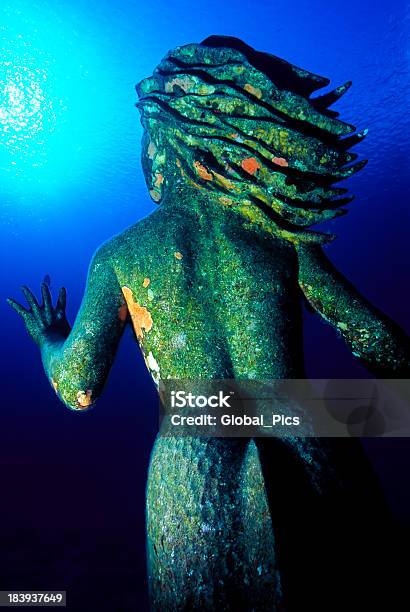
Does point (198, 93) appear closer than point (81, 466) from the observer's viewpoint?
Yes

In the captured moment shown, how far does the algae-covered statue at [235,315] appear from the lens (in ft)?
3.74

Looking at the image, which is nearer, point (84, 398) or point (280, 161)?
point (84, 398)

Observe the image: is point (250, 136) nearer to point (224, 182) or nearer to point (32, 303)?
point (224, 182)

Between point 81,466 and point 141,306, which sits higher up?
point 81,466

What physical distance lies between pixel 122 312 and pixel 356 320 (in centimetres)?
109

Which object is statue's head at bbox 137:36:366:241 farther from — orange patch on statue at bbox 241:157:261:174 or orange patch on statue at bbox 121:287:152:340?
orange patch on statue at bbox 121:287:152:340

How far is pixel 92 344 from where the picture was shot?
1.48 m

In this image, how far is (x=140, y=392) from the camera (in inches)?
884

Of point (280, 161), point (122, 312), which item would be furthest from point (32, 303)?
point (280, 161)

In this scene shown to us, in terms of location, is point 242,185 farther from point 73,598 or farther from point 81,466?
point 81,466

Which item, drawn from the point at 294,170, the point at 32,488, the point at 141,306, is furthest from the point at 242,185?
the point at 32,488

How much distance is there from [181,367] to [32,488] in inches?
627

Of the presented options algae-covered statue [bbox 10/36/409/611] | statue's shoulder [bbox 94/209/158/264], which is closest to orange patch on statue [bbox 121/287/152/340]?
algae-covered statue [bbox 10/36/409/611]

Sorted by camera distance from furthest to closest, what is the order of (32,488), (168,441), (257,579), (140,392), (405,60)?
(140,392)
(405,60)
(32,488)
(168,441)
(257,579)
